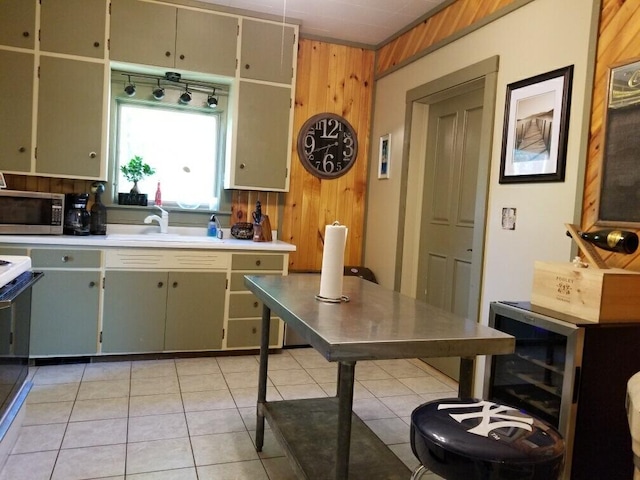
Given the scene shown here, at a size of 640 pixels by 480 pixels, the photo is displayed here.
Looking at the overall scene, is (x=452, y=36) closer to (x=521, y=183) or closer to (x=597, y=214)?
(x=521, y=183)

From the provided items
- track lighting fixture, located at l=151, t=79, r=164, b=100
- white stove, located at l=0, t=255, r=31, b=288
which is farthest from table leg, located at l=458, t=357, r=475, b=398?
track lighting fixture, located at l=151, t=79, r=164, b=100

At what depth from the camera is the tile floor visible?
222 centimetres

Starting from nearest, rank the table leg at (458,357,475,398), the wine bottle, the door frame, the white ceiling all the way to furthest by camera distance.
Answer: the table leg at (458,357,475,398), the wine bottle, the door frame, the white ceiling

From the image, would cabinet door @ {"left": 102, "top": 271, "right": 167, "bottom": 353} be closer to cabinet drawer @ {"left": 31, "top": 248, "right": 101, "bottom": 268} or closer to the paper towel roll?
cabinet drawer @ {"left": 31, "top": 248, "right": 101, "bottom": 268}

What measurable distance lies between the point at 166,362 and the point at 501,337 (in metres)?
2.82

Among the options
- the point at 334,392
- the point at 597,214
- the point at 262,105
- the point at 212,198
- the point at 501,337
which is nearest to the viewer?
the point at 501,337

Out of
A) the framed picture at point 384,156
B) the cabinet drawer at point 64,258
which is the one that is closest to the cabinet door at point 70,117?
the cabinet drawer at point 64,258

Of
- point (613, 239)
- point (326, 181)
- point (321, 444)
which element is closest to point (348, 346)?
point (321, 444)

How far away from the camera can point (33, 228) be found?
338 cm

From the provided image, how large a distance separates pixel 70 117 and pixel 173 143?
845 millimetres

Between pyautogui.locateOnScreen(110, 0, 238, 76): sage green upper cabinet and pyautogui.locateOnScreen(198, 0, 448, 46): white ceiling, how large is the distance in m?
0.22

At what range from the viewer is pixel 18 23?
3.38 metres

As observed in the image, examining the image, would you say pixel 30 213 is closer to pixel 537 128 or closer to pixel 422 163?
pixel 422 163

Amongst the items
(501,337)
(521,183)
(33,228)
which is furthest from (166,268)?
(501,337)
